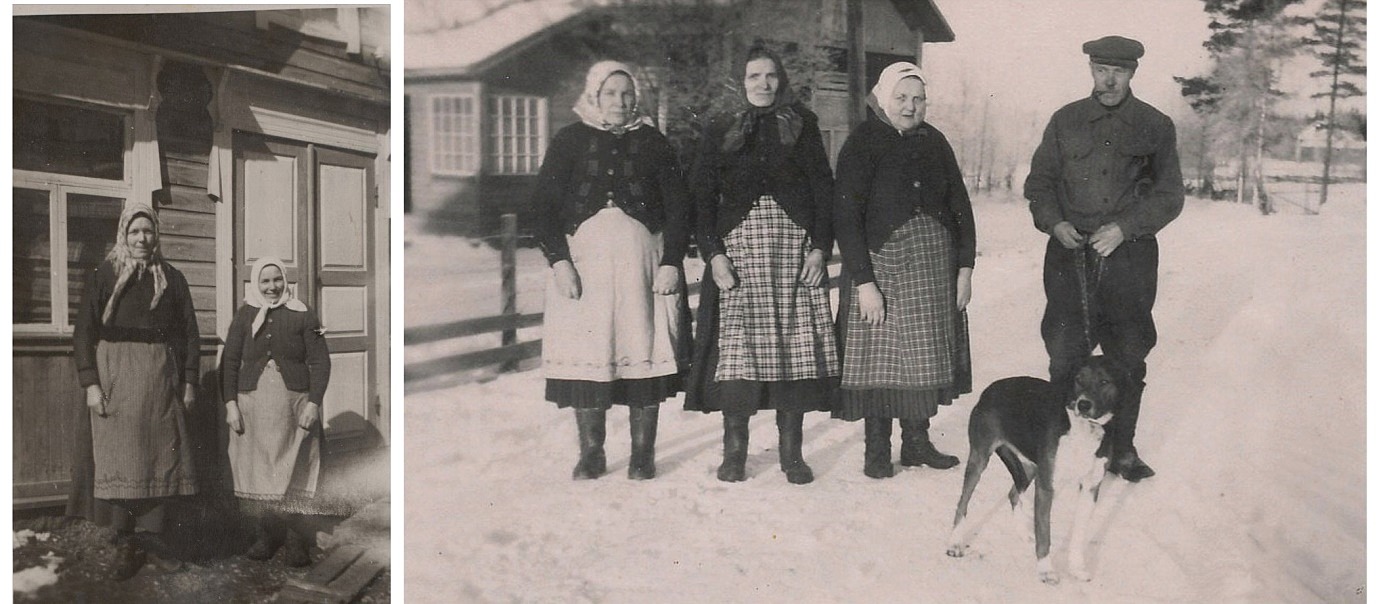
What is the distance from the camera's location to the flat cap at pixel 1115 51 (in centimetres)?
344

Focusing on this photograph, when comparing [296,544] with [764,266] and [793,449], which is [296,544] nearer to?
[793,449]

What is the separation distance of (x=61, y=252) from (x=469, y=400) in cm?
150

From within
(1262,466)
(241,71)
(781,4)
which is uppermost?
(781,4)

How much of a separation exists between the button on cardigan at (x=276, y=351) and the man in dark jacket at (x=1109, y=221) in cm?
248

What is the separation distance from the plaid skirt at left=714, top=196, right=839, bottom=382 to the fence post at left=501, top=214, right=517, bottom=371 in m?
0.72

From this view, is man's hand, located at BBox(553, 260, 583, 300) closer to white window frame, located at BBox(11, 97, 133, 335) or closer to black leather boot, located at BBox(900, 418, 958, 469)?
black leather boot, located at BBox(900, 418, 958, 469)

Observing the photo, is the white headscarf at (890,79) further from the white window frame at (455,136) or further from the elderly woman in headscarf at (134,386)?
the elderly woman in headscarf at (134,386)

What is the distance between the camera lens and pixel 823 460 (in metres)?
3.48

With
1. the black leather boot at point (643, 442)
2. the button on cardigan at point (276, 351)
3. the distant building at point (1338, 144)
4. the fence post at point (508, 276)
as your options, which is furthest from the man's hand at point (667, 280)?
the distant building at point (1338, 144)

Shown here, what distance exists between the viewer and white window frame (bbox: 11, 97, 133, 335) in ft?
11.6

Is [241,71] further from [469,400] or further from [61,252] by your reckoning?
[469,400]

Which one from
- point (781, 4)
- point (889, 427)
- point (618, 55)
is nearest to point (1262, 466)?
point (889, 427)

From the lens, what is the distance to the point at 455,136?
3.52 meters

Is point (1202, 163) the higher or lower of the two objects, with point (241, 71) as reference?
lower
